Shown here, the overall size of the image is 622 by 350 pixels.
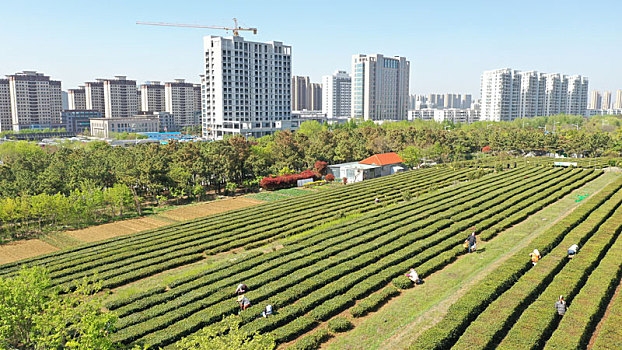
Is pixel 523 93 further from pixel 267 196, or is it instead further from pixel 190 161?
pixel 190 161

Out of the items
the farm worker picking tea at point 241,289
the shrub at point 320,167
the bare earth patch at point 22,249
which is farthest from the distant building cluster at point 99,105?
the farm worker picking tea at point 241,289

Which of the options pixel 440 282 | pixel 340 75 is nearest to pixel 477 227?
pixel 440 282

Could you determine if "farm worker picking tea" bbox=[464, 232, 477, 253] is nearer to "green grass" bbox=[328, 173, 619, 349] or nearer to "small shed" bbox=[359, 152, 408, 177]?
"green grass" bbox=[328, 173, 619, 349]

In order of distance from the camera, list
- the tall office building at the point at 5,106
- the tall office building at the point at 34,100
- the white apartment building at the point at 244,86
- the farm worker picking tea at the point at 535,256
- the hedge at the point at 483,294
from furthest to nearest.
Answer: the tall office building at the point at 5,106, the tall office building at the point at 34,100, the white apartment building at the point at 244,86, the farm worker picking tea at the point at 535,256, the hedge at the point at 483,294

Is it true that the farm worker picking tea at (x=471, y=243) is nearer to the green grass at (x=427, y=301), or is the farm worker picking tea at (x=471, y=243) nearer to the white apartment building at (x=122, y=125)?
the green grass at (x=427, y=301)

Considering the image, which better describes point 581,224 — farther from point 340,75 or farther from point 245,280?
point 340,75
